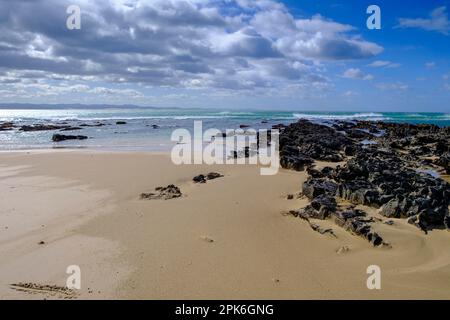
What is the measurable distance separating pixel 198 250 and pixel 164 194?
3728 mm

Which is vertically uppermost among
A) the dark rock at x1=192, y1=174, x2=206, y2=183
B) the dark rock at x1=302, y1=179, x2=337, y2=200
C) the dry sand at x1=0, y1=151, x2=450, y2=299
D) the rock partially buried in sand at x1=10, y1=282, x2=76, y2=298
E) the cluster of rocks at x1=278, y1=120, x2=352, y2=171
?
the cluster of rocks at x1=278, y1=120, x2=352, y2=171

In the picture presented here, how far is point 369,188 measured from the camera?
27.9ft

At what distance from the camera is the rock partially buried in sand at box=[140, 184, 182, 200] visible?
945 cm

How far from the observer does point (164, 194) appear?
9.66 meters

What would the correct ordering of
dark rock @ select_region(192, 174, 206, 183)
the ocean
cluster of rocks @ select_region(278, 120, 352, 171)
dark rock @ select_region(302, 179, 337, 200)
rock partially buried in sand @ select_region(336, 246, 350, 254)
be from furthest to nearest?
the ocean, cluster of rocks @ select_region(278, 120, 352, 171), dark rock @ select_region(192, 174, 206, 183), dark rock @ select_region(302, 179, 337, 200), rock partially buried in sand @ select_region(336, 246, 350, 254)

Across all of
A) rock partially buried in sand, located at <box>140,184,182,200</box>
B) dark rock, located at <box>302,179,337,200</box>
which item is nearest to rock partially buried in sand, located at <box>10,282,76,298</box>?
rock partially buried in sand, located at <box>140,184,182,200</box>

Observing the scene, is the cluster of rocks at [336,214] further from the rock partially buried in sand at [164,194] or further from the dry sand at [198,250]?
the rock partially buried in sand at [164,194]

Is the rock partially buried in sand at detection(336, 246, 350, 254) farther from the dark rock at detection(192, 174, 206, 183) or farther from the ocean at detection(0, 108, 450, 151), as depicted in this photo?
the ocean at detection(0, 108, 450, 151)

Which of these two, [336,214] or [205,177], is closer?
[336,214]

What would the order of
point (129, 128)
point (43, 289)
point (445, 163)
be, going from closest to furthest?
point (43, 289)
point (445, 163)
point (129, 128)

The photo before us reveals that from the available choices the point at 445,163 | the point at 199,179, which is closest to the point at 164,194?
the point at 199,179

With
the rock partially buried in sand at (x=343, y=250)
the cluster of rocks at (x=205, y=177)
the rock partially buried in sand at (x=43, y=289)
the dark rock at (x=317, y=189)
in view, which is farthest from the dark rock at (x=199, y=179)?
the rock partially buried in sand at (x=43, y=289)

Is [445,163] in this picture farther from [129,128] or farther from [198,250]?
[129,128]

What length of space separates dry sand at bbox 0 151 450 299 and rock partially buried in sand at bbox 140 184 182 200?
0.27 meters
